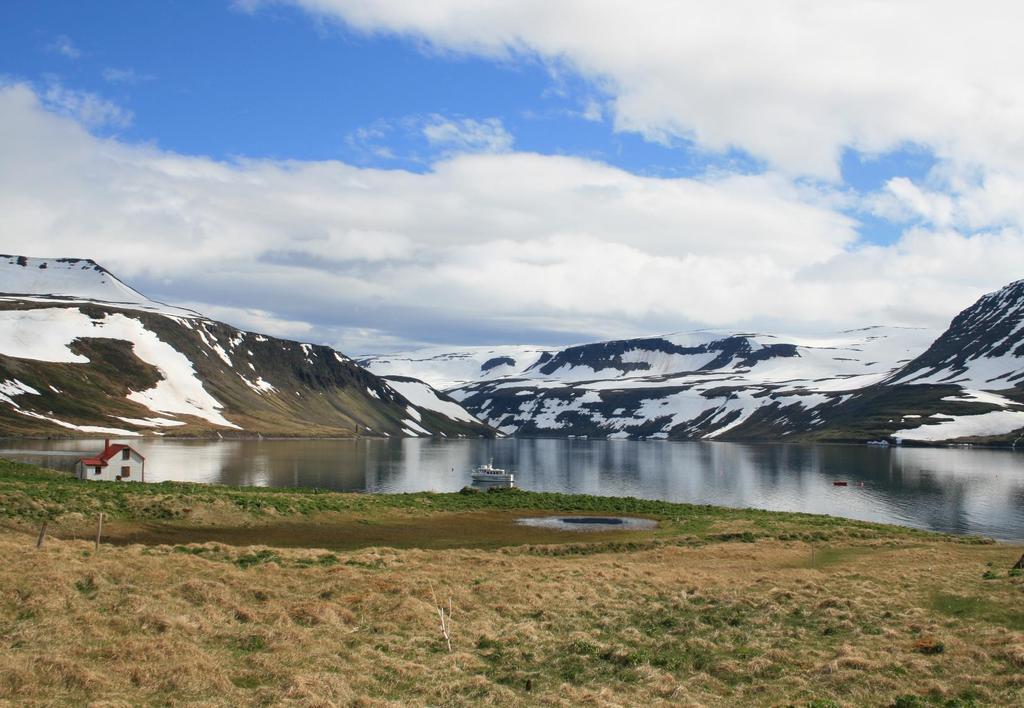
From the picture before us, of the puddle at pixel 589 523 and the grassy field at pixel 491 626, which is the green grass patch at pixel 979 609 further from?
the puddle at pixel 589 523

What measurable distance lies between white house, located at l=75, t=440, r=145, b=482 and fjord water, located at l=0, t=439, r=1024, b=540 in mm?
15180

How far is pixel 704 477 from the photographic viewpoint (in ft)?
464

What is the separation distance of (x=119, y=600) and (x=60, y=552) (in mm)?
9467

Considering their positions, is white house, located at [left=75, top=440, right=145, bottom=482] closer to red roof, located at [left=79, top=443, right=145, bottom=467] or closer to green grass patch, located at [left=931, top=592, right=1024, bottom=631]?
red roof, located at [left=79, top=443, right=145, bottom=467]

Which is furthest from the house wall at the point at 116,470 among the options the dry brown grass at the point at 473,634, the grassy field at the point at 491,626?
the dry brown grass at the point at 473,634

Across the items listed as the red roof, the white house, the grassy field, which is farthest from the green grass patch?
the red roof

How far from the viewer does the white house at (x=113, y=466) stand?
74.4 m

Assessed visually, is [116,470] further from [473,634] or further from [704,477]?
[704,477]

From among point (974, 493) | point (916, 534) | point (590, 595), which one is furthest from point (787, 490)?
point (590, 595)

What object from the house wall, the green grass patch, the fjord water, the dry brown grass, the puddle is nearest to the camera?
the dry brown grass

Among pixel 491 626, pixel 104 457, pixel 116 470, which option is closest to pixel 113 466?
pixel 116 470

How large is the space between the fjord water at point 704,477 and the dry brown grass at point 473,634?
54683mm

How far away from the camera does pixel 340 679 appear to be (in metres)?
17.9

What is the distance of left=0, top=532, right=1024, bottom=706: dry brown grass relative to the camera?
57.8 ft
